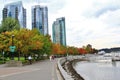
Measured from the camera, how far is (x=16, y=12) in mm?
174500

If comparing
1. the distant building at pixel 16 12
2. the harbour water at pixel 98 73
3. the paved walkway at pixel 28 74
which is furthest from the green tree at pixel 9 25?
the paved walkway at pixel 28 74

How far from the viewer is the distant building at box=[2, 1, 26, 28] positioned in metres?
174

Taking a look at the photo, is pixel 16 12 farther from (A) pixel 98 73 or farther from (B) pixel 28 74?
(B) pixel 28 74

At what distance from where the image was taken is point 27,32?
72562 millimetres

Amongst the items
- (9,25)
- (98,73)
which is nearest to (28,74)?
(98,73)

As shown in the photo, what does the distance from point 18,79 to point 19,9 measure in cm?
16261

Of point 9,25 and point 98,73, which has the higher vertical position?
point 9,25

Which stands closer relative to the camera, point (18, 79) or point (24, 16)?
point (18, 79)

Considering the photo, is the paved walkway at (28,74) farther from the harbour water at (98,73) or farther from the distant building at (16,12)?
the distant building at (16,12)

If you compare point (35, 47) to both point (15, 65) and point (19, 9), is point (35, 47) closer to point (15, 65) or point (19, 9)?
point (15, 65)

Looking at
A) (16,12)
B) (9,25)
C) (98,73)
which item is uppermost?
(16,12)

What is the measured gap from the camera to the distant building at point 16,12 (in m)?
174

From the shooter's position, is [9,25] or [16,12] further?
[16,12]

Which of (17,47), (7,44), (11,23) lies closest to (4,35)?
(7,44)
